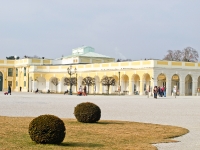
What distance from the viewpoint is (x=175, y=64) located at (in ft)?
209

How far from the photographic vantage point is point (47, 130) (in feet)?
32.0

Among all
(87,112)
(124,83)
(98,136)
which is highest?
(124,83)

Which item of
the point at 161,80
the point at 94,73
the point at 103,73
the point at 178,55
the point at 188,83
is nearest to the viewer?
the point at 161,80

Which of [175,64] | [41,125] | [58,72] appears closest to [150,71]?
[175,64]

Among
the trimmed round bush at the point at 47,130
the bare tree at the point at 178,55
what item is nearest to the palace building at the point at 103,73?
the bare tree at the point at 178,55

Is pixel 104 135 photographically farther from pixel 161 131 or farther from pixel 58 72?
pixel 58 72

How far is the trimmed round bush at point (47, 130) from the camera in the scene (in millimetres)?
9773

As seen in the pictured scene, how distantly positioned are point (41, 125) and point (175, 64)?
5534cm

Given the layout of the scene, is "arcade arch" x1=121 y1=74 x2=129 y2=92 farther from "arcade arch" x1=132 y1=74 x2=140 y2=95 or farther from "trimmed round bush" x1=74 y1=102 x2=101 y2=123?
"trimmed round bush" x1=74 y1=102 x2=101 y2=123

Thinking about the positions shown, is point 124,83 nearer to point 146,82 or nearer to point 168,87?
point 146,82

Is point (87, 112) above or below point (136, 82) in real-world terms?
below

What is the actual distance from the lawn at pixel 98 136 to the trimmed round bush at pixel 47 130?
6.4 inches

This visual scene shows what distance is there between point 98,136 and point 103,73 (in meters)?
58.8

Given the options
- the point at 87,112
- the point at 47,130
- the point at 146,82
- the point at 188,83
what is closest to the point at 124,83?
the point at 146,82
